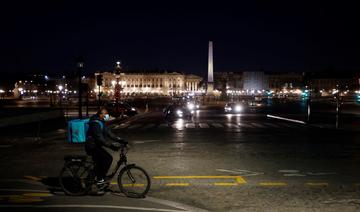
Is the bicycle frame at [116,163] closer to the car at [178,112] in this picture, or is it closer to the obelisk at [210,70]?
the car at [178,112]

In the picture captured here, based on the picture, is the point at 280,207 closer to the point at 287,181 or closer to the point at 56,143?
the point at 287,181

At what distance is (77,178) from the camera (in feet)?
31.0

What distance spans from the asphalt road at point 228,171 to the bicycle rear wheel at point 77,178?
0.23 metres

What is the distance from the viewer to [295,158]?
Answer: 15.2 meters

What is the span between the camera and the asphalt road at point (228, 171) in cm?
908

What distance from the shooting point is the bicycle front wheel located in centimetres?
935

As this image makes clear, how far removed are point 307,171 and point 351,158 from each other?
10.6ft

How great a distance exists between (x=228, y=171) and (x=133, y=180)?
3.87 m

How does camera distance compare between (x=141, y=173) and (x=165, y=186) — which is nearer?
(x=141, y=173)

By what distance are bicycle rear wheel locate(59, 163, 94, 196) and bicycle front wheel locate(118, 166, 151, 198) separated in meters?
0.61

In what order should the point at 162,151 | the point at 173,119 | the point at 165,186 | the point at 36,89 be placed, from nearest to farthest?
the point at 165,186 → the point at 162,151 → the point at 173,119 → the point at 36,89

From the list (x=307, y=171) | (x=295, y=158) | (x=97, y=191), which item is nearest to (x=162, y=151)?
(x=295, y=158)

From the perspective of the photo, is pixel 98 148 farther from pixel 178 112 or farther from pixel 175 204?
pixel 178 112

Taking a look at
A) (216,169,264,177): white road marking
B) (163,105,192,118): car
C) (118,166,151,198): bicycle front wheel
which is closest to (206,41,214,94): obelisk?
(163,105,192,118): car
